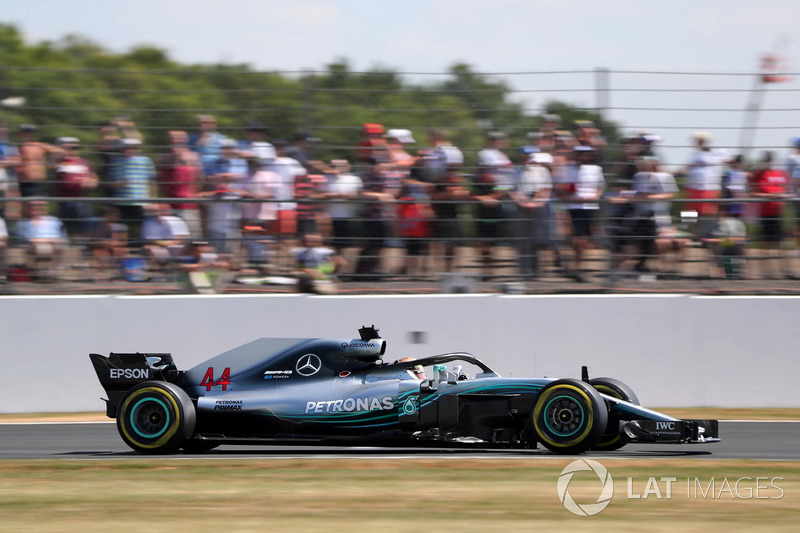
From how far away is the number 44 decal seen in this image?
339 inches

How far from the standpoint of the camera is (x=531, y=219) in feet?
40.3

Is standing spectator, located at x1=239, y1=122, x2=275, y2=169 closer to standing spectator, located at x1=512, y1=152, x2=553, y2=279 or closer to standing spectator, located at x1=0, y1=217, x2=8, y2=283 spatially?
standing spectator, located at x1=0, y1=217, x2=8, y2=283

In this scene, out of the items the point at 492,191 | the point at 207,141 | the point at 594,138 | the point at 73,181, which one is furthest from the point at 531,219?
the point at 73,181

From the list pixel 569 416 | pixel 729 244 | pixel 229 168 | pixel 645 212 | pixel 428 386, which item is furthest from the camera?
pixel 229 168

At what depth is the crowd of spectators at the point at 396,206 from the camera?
12.2 m

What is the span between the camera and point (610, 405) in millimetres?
7906

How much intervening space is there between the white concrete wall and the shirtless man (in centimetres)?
135

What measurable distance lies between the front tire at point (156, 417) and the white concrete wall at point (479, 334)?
3305 millimetres

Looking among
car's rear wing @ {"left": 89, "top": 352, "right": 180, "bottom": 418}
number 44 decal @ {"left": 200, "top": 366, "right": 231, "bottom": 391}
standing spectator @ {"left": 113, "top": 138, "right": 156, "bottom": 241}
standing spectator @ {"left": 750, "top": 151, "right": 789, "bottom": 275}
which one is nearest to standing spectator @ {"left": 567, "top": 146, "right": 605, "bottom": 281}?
standing spectator @ {"left": 750, "top": 151, "right": 789, "bottom": 275}

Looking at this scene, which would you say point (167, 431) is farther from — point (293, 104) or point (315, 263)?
point (293, 104)

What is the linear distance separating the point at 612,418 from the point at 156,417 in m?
3.41

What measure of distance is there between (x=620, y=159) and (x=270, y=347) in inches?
211

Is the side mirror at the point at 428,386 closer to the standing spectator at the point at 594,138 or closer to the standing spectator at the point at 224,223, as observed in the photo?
the standing spectator at the point at 224,223

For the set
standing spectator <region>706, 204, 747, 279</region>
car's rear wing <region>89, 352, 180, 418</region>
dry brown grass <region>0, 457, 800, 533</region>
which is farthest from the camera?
standing spectator <region>706, 204, 747, 279</region>
